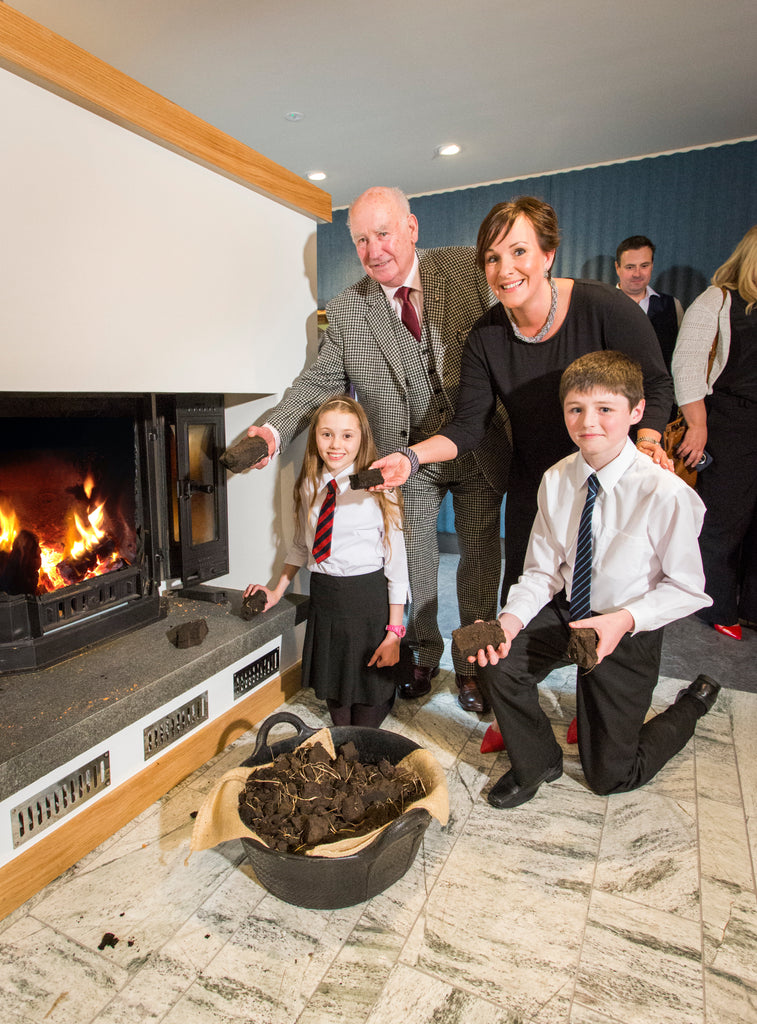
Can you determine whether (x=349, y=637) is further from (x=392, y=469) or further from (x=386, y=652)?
(x=392, y=469)

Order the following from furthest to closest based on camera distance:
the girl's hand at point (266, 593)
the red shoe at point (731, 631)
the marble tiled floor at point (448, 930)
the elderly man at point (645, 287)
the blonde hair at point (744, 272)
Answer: the elderly man at point (645, 287), the red shoe at point (731, 631), the blonde hair at point (744, 272), the girl's hand at point (266, 593), the marble tiled floor at point (448, 930)

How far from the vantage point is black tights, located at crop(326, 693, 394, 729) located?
76.1 inches

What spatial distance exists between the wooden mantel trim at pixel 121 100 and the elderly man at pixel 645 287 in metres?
2.10

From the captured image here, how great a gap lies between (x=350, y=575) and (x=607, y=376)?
893 mm

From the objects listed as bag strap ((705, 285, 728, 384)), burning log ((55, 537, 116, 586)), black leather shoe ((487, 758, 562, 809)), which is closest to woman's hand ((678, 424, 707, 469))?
bag strap ((705, 285, 728, 384))

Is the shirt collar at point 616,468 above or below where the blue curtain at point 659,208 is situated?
below

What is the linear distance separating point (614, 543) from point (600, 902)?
30.3 inches

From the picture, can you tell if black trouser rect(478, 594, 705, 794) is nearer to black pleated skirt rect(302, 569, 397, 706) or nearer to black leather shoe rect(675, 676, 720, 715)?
black leather shoe rect(675, 676, 720, 715)

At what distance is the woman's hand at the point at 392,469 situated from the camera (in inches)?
66.2

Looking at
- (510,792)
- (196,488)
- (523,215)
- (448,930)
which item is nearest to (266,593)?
(196,488)

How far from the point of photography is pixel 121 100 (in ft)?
4.74

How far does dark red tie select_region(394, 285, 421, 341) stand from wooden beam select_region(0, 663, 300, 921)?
1221 mm

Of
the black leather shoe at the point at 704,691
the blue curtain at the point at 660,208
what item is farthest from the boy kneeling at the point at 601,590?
the blue curtain at the point at 660,208

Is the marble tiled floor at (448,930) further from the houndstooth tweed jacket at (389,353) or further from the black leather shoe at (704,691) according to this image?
the houndstooth tweed jacket at (389,353)
